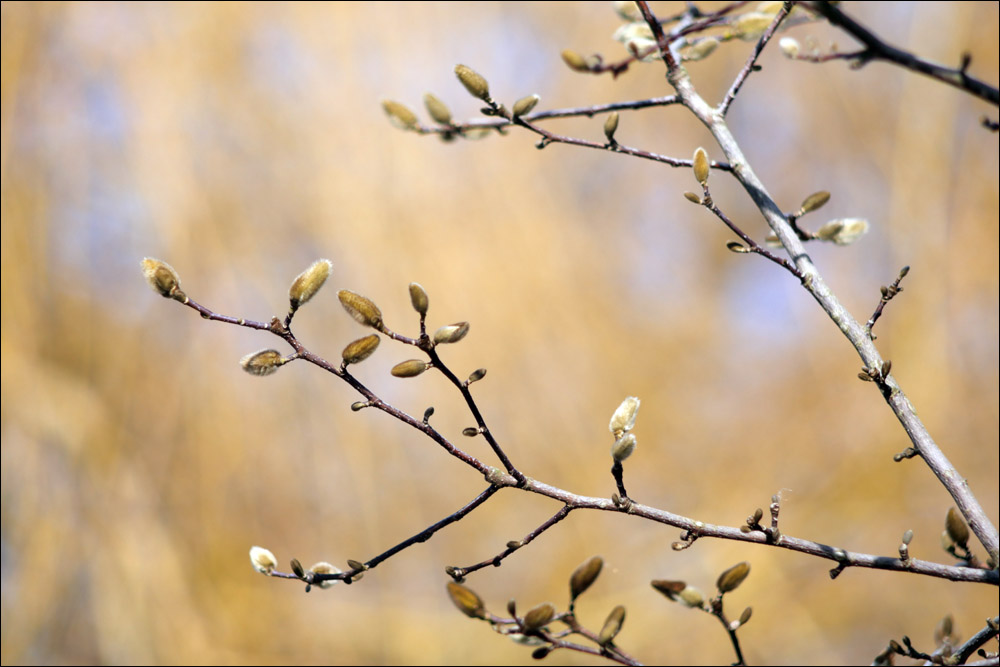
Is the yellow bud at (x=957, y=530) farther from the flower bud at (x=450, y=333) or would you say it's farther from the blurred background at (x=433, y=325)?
the blurred background at (x=433, y=325)

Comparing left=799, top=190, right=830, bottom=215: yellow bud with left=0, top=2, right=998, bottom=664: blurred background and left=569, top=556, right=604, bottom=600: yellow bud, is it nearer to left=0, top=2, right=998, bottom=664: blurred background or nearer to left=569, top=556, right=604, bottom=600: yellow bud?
left=569, top=556, right=604, bottom=600: yellow bud

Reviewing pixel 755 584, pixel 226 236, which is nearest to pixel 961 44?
pixel 755 584

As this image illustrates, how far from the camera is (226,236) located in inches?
47.7

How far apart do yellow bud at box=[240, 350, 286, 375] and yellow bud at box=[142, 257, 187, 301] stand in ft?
0.15

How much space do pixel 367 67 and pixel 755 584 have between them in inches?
46.4

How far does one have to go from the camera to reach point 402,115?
56 cm

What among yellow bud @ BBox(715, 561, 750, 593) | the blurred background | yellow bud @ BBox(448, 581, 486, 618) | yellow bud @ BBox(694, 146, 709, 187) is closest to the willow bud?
yellow bud @ BBox(694, 146, 709, 187)

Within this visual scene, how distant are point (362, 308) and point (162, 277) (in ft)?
0.34

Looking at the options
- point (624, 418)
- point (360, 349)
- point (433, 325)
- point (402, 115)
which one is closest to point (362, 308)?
point (360, 349)

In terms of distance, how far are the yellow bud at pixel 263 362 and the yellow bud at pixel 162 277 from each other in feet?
0.15

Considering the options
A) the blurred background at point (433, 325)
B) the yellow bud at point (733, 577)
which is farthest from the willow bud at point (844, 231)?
the blurred background at point (433, 325)

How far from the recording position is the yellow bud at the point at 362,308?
363 millimetres

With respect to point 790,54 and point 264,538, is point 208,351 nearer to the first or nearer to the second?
point 264,538

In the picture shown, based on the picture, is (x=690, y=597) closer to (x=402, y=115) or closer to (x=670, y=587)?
(x=670, y=587)
